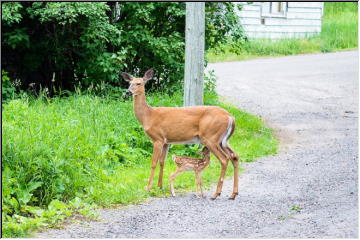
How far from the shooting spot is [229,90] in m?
20.6

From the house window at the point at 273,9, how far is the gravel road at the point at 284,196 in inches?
464

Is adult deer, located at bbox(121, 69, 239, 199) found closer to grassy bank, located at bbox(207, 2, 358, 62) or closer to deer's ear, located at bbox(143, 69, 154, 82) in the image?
deer's ear, located at bbox(143, 69, 154, 82)

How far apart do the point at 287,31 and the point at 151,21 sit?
658 inches

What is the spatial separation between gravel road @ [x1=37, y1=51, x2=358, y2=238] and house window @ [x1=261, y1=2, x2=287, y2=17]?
11785mm

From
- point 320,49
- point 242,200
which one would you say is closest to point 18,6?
point 242,200

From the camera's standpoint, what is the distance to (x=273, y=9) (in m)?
32.0

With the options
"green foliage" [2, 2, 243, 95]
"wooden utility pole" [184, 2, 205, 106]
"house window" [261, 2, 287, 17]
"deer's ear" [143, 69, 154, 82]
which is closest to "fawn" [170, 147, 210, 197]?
"deer's ear" [143, 69, 154, 82]

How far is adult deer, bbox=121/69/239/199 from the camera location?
9.60 metres

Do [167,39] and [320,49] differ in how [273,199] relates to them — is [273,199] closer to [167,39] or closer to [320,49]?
[167,39]

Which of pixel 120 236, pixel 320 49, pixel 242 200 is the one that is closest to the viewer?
pixel 120 236

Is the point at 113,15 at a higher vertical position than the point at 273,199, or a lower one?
higher

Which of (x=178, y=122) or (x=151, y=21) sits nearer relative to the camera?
(x=178, y=122)

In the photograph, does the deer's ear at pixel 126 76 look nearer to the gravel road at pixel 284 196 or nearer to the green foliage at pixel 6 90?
the gravel road at pixel 284 196

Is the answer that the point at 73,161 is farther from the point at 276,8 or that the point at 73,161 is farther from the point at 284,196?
the point at 276,8
